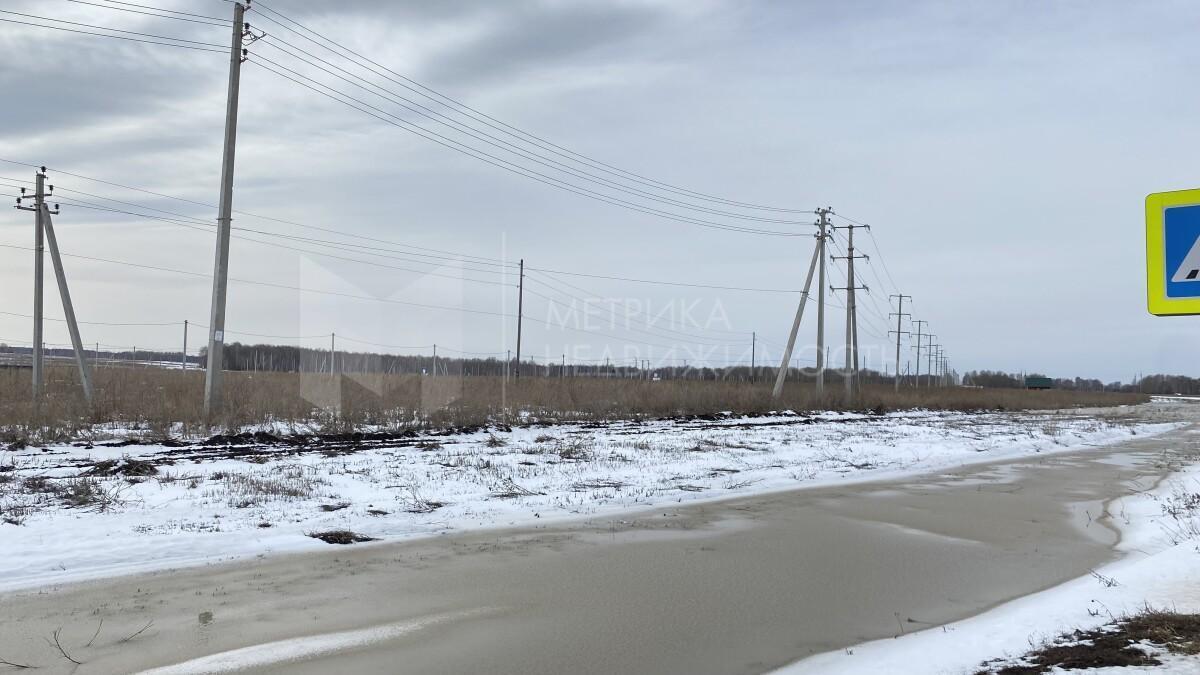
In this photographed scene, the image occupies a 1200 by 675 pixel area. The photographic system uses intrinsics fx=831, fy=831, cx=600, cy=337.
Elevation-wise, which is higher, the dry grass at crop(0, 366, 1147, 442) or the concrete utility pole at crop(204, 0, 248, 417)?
the concrete utility pole at crop(204, 0, 248, 417)

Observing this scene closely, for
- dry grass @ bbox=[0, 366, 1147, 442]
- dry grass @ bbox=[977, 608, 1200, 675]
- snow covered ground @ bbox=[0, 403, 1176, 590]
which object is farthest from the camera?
dry grass @ bbox=[0, 366, 1147, 442]

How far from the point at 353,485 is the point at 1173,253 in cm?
1048

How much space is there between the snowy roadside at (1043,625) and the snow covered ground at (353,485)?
5468 millimetres

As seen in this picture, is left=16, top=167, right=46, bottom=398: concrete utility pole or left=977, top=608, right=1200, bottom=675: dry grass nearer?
left=977, top=608, right=1200, bottom=675: dry grass

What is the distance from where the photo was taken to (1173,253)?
456cm

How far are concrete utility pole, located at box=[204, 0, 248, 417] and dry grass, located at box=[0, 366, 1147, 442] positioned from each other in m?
0.69

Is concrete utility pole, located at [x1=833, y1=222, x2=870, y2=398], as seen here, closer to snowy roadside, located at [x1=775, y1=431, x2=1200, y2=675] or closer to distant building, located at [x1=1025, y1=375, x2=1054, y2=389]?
snowy roadside, located at [x1=775, y1=431, x2=1200, y2=675]

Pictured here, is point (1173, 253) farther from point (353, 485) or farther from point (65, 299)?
point (65, 299)

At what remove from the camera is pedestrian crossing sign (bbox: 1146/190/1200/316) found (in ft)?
14.7

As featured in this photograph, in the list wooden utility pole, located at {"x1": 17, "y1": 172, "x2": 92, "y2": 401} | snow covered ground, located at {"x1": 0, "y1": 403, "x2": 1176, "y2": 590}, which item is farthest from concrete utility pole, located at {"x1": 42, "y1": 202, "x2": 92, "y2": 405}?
snow covered ground, located at {"x1": 0, "y1": 403, "x2": 1176, "y2": 590}

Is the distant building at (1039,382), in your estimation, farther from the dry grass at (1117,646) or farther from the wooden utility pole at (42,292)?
the dry grass at (1117,646)

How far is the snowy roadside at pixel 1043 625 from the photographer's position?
17.3 feet

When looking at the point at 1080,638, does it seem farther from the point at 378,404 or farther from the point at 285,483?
the point at 378,404

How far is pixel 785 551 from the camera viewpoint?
9.14 meters
